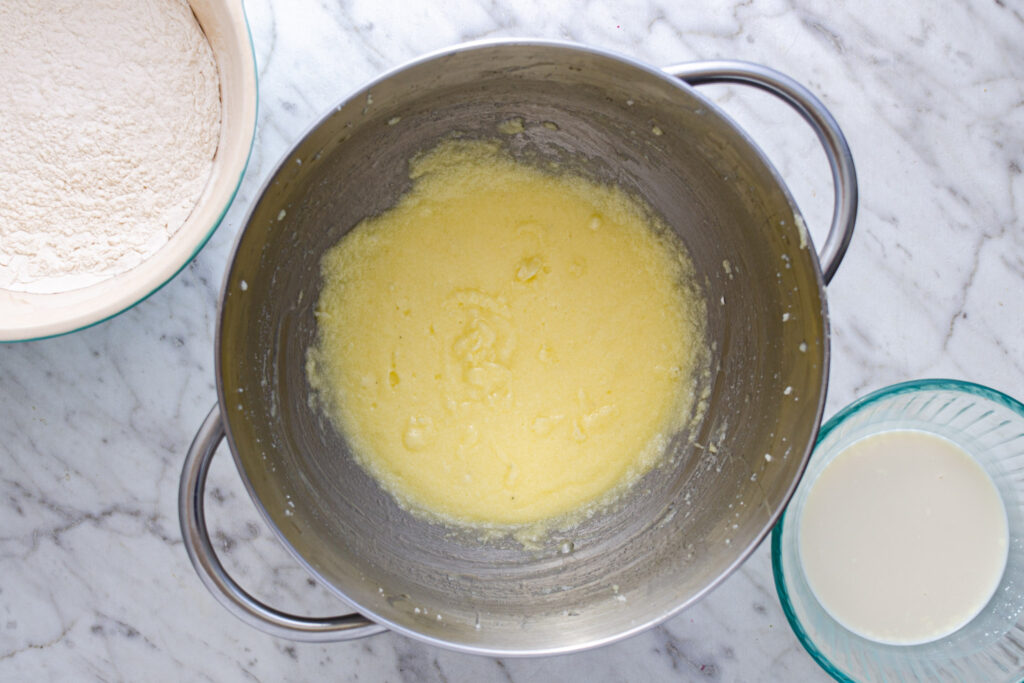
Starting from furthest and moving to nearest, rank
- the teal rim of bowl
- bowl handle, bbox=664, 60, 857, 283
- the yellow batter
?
the yellow batter → the teal rim of bowl → bowl handle, bbox=664, 60, 857, 283

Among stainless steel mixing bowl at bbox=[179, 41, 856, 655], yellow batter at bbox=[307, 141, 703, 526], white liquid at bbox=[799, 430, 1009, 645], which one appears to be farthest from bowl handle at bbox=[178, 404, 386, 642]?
white liquid at bbox=[799, 430, 1009, 645]

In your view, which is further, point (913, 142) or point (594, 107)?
point (913, 142)

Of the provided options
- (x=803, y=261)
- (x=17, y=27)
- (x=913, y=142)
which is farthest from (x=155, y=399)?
(x=913, y=142)

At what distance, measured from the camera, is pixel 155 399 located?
4.25 ft

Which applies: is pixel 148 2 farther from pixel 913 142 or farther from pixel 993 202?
pixel 993 202

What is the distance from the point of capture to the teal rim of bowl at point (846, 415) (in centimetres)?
113

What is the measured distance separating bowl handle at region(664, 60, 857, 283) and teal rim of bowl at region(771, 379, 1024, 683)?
0.23m

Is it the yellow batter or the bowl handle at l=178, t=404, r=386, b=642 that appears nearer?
the bowl handle at l=178, t=404, r=386, b=642

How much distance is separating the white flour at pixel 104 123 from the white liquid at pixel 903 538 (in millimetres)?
1145

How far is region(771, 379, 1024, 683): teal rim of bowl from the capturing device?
1.13m

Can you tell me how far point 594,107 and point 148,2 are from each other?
71 centimetres

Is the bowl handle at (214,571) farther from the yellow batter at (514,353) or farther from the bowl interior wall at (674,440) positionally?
the yellow batter at (514,353)

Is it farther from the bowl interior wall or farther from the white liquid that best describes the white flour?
the white liquid

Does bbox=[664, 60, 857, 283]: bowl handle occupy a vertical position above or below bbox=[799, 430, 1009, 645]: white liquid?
above
